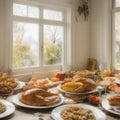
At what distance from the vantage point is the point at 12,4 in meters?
2.72

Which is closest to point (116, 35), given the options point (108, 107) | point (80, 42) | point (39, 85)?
point (80, 42)

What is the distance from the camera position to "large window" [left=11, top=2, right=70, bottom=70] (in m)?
2.94

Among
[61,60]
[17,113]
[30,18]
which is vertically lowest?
[17,113]

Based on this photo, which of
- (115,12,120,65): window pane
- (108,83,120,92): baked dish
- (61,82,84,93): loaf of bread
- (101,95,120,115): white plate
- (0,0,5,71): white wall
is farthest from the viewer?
(115,12,120,65): window pane

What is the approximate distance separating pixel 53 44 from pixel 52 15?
49 cm

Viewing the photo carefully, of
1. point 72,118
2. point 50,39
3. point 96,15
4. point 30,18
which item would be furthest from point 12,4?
point 72,118

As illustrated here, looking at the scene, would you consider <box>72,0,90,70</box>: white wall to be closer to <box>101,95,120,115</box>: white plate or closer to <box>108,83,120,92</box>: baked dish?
<box>108,83,120,92</box>: baked dish

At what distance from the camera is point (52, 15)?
3291 millimetres

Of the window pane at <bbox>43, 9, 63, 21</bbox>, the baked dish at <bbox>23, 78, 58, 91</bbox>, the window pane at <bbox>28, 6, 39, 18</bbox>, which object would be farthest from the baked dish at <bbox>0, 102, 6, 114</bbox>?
the window pane at <bbox>43, 9, 63, 21</bbox>

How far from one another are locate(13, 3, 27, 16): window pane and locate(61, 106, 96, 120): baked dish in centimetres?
205

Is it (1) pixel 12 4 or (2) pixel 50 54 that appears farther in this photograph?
(2) pixel 50 54

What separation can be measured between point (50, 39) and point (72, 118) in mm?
2279

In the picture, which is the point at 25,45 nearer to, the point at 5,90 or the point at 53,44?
the point at 53,44

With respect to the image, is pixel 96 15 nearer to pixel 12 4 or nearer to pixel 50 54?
pixel 50 54
